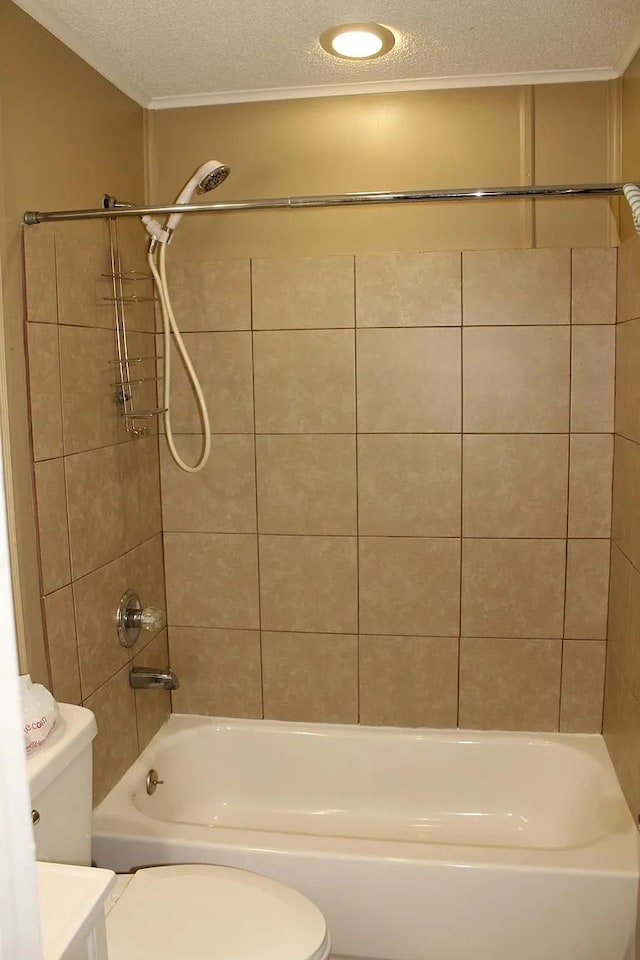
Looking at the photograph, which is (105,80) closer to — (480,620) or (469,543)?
(469,543)

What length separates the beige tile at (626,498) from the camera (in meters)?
2.04

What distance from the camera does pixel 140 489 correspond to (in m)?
2.38

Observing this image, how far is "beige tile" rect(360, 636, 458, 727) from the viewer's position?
2.49 m

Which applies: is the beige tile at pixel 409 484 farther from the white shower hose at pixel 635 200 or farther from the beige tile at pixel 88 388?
the white shower hose at pixel 635 200

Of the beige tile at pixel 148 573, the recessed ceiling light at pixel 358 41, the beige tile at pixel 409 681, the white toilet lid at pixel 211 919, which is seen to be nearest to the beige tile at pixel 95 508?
the beige tile at pixel 148 573

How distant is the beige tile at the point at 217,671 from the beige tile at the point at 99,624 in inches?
14.4

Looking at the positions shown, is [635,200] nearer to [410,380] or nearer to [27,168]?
[410,380]

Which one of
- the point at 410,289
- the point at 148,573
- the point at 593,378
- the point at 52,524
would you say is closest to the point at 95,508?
the point at 52,524

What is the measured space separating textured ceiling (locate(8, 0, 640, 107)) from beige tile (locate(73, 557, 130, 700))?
133 cm

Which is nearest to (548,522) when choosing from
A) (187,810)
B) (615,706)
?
(615,706)

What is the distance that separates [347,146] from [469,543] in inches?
48.7

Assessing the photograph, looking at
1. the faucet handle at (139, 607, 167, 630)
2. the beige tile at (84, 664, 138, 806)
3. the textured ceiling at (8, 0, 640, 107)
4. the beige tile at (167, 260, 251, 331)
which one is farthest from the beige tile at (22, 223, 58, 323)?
the beige tile at (84, 664, 138, 806)

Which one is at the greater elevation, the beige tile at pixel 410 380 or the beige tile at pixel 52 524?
the beige tile at pixel 410 380

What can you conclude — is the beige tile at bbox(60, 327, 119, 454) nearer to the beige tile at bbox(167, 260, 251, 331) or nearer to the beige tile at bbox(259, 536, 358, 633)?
the beige tile at bbox(167, 260, 251, 331)
